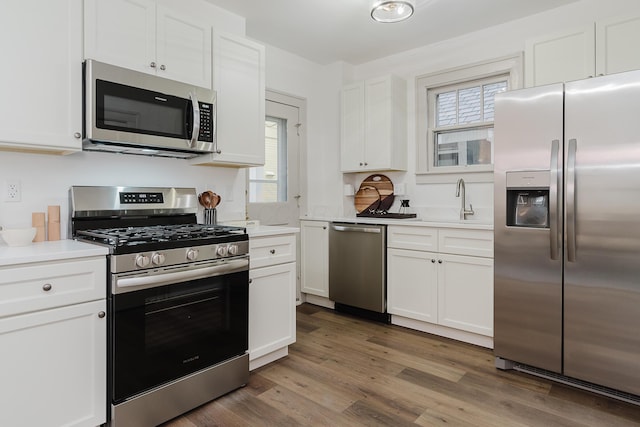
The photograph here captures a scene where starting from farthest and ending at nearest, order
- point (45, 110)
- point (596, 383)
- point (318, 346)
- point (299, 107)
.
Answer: point (299, 107) < point (318, 346) < point (596, 383) < point (45, 110)

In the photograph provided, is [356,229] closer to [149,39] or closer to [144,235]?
[144,235]

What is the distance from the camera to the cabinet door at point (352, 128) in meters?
3.92

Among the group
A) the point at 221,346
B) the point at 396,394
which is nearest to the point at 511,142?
the point at 396,394

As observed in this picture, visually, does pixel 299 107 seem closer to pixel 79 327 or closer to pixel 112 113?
pixel 112 113

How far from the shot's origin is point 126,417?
5.82ft

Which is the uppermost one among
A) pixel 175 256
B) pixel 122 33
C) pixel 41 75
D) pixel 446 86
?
pixel 446 86

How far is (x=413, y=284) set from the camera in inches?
127

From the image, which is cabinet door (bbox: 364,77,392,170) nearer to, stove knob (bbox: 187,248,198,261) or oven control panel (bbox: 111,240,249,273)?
oven control panel (bbox: 111,240,249,273)

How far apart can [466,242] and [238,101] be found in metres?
1.99

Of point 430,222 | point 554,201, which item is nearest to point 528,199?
point 554,201

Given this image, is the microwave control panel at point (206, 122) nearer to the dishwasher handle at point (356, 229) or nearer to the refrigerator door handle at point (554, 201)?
the dishwasher handle at point (356, 229)

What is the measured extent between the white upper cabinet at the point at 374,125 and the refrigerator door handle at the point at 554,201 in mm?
1603

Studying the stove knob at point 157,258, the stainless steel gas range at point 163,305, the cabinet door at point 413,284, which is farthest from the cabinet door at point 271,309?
the cabinet door at point 413,284

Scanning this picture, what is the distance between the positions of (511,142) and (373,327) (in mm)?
1885
